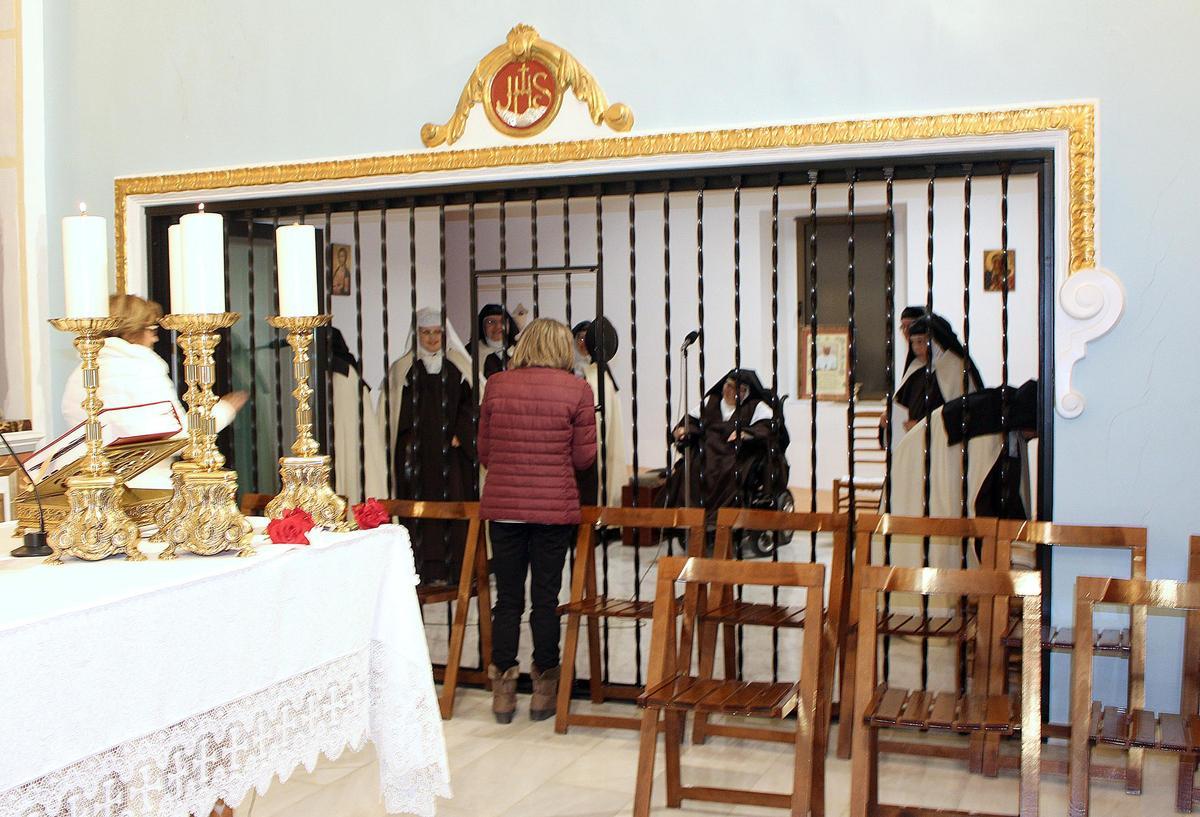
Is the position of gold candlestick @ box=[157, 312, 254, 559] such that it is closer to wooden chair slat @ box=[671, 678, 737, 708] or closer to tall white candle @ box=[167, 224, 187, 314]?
tall white candle @ box=[167, 224, 187, 314]

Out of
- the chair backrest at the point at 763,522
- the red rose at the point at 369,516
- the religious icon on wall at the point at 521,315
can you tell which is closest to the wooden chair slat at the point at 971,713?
the chair backrest at the point at 763,522

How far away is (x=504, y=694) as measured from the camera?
5.12 meters

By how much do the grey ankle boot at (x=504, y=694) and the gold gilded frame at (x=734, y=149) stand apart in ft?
6.98

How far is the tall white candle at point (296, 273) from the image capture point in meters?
3.11

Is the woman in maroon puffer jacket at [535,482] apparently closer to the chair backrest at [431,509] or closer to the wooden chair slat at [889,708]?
the chair backrest at [431,509]

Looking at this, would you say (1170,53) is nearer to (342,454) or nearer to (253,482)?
(253,482)

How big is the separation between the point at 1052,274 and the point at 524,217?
21.1 ft

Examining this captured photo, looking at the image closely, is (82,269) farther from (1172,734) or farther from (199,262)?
(1172,734)

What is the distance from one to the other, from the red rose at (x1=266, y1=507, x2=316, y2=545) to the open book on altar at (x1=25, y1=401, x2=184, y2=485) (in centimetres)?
40

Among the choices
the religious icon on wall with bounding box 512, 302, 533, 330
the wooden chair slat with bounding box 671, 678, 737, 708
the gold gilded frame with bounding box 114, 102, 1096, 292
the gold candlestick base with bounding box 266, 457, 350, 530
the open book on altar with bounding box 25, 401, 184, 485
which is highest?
the gold gilded frame with bounding box 114, 102, 1096, 292

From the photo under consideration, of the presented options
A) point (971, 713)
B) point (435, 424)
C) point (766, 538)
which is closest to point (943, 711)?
point (971, 713)

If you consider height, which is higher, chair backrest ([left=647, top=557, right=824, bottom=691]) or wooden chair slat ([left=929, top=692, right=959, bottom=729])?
chair backrest ([left=647, top=557, right=824, bottom=691])

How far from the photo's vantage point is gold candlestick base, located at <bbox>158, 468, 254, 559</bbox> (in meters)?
2.84

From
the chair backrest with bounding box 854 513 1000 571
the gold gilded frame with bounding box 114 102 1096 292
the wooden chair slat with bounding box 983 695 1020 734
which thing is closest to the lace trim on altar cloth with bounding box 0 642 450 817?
the wooden chair slat with bounding box 983 695 1020 734
